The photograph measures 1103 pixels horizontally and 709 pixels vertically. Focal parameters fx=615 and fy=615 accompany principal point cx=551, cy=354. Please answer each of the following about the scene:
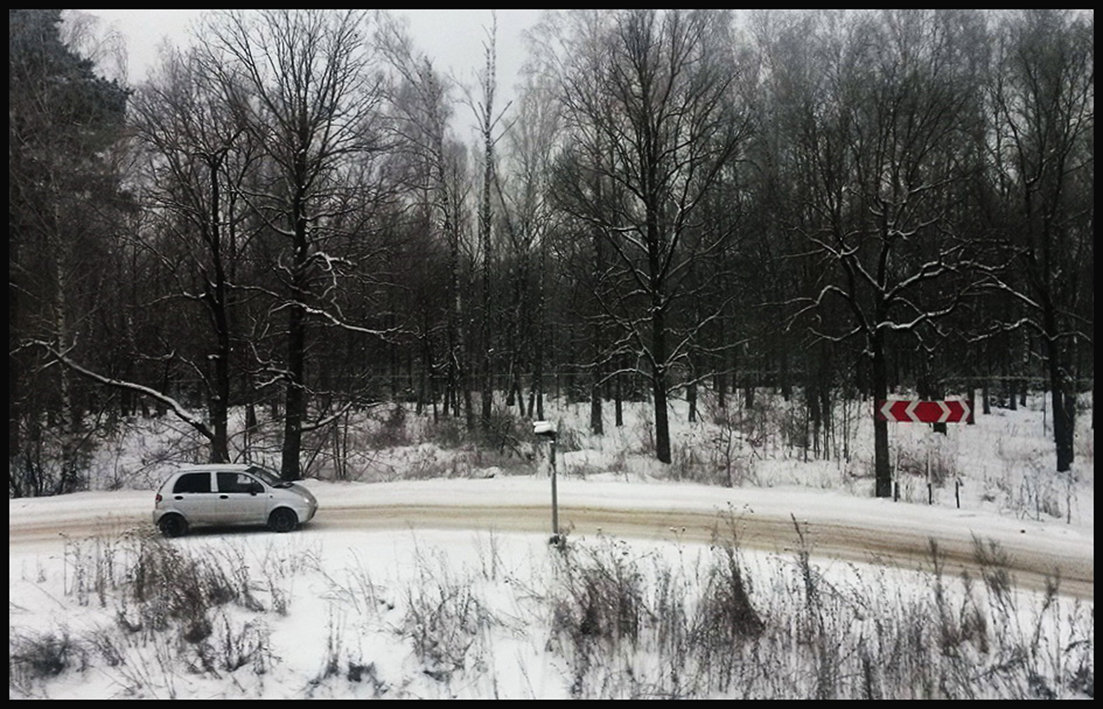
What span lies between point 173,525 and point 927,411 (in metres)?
14.5

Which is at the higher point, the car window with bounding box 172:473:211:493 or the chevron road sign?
the chevron road sign

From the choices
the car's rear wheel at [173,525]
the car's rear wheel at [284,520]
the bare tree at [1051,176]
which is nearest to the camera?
the car's rear wheel at [173,525]

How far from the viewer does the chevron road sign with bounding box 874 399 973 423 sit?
12000 millimetres

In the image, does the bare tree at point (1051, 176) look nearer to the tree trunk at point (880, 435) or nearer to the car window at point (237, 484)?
the tree trunk at point (880, 435)

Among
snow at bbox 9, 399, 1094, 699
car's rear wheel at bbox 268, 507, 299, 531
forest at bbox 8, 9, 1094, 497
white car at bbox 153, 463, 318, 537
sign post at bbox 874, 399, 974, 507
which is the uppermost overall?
A: forest at bbox 8, 9, 1094, 497

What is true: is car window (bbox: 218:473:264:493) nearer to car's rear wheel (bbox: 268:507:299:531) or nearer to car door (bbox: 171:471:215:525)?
car door (bbox: 171:471:215:525)

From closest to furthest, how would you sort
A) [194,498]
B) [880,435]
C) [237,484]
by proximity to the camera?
[194,498]
[237,484]
[880,435]

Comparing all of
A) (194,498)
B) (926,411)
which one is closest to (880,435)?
(926,411)

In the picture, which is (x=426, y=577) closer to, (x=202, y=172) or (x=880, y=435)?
(x=880, y=435)

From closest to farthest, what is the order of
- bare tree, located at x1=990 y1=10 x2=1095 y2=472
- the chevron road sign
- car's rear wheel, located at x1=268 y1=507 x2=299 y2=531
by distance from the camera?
car's rear wheel, located at x1=268 y1=507 x2=299 y2=531 → the chevron road sign → bare tree, located at x1=990 y1=10 x2=1095 y2=472

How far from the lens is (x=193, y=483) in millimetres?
11102

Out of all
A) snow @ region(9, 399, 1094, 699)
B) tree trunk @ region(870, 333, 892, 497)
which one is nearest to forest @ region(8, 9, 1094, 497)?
tree trunk @ region(870, 333, 892, 497)

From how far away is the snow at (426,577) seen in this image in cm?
651

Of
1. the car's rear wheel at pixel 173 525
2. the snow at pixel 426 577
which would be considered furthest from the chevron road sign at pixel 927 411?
the car's rear wheel at pixel 173 525
